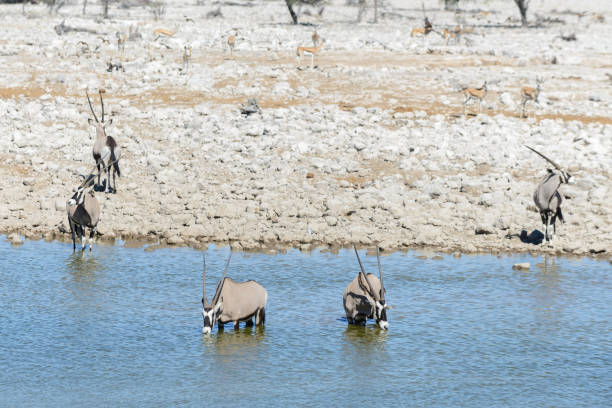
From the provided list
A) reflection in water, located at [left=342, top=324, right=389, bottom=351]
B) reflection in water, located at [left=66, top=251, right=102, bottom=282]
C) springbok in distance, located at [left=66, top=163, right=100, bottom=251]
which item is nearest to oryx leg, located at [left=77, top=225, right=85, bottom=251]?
springbok in distance, located at [left=66, top=163, right=100, bottom=251]

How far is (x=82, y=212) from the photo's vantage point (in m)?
19.7

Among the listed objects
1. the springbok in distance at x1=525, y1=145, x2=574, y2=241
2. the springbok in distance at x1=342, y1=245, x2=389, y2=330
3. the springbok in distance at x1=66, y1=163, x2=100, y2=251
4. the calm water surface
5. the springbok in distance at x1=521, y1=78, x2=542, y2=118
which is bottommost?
the calm water surface

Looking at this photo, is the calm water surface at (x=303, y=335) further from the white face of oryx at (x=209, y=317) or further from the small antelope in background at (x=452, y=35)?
the small antelope in background at (x=452, y=35)

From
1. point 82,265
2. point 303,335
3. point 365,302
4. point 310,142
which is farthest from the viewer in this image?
point 310,142

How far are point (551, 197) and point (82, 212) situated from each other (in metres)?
9.70

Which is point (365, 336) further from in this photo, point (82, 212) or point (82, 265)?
point (82, 212)

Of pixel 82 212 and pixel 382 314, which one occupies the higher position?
pixel 82 212

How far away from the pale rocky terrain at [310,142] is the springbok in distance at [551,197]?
1.91ft

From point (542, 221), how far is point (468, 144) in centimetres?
586

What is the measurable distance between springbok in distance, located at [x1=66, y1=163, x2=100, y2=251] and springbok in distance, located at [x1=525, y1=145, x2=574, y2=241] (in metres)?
9.25

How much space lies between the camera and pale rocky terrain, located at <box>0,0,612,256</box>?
21391 mm

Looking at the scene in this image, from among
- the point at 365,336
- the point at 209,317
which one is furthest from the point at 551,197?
the point at 209,317

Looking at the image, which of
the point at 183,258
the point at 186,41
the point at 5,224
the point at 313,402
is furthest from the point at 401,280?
the point at 186,41

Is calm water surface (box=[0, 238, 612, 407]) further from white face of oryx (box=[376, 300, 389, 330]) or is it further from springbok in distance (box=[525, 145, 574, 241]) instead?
springbok in distance (box=[525, 145, 574, 241])
